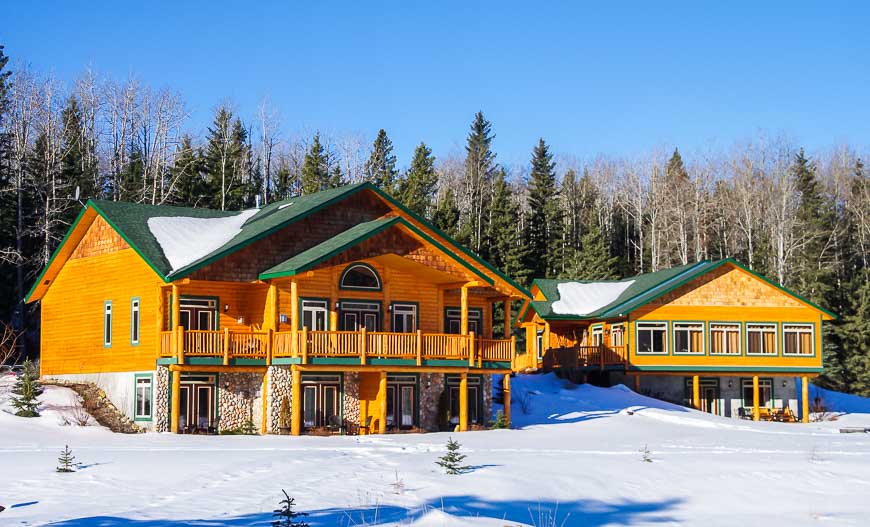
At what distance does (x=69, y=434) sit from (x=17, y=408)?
308 cm

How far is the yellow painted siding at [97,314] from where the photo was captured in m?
33.1

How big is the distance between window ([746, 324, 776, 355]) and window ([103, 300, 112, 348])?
1012 inches

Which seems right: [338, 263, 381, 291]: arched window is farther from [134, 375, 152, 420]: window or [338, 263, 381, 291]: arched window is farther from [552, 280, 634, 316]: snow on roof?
[552, 280, 634, 316]: snow on roof

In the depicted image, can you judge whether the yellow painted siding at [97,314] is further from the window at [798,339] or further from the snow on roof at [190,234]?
the window at [798,339]

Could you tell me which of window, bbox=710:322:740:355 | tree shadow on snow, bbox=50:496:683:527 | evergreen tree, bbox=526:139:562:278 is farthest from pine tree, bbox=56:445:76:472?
evergreen tree, bbox=526:139:562:278

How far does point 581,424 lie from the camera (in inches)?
1443

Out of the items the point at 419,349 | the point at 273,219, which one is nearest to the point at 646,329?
the point at 419,349

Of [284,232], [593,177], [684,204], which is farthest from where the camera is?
[593,177]

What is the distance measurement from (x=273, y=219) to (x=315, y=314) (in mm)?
3279

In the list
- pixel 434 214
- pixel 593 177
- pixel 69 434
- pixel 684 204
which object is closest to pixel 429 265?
pixel 69 434

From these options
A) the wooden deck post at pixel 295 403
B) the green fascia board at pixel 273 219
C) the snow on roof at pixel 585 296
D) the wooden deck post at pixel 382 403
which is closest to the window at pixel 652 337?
the snow on roof at pixel 585 296

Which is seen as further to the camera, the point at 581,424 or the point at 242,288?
the point at 581,424

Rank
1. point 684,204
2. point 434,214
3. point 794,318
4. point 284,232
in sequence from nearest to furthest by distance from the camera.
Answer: point 284,232, point 794,318, point 434,214, point 684,204

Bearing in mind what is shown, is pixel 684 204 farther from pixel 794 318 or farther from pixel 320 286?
pixel 320 286
